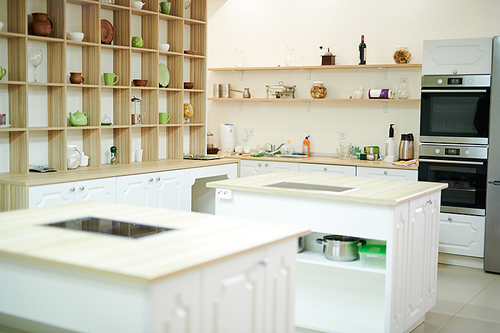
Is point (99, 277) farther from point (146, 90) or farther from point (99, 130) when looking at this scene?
point (146, 90)

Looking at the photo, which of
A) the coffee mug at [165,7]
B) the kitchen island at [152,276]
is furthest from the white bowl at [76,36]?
the kitchen island at [152,276]

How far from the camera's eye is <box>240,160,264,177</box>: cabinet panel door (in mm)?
6062

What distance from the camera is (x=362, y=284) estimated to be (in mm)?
3334

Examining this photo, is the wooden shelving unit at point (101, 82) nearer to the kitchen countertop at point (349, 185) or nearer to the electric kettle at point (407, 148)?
the kitchen countertop at point (349, 185)

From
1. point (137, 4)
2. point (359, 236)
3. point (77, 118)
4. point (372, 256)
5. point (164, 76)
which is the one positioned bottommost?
point (372, 256)

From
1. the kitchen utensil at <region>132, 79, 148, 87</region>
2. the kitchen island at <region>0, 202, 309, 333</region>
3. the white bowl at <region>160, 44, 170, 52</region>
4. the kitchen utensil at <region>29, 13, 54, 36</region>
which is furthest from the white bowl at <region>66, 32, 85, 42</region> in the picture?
the kitchen island at <region>0, 202, 309, 333</region>

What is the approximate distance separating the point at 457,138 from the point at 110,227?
368cm

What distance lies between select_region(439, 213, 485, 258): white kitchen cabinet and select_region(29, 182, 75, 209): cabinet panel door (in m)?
3.30

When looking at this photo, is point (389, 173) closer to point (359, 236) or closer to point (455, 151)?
point (455, 151)

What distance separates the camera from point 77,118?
450 cm

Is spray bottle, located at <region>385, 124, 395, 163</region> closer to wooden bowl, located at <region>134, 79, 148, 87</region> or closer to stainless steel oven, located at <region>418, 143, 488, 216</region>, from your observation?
stainless steel oven, located at <region>418, 143, 488, 216</region>

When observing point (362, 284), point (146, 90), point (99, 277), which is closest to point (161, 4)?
point (146, 90)

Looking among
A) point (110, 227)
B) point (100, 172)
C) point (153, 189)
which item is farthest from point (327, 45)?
point (110, 227)

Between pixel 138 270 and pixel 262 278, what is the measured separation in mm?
590
